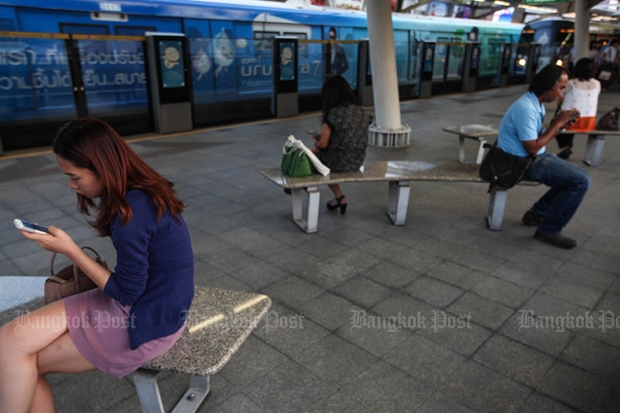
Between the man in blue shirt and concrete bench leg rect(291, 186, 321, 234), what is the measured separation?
1787 millimetres

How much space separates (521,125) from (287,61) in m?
7.95

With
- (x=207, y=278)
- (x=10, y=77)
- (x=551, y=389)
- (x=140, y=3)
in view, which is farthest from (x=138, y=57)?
(x=551, y=389)

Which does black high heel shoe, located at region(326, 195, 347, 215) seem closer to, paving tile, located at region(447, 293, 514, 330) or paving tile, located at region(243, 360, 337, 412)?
paving tile, located at region(447, 293, 514, 330)

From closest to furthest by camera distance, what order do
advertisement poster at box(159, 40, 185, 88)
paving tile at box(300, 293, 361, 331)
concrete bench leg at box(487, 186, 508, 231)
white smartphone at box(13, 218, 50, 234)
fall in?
white smartphone at box(13, 218, 50, 234) → paving tile at box(300, 293, 361, 331) → concrete bench leg at box(487, 186, 508, 231) → advertisement poster at box(159, 40, 185, 88)

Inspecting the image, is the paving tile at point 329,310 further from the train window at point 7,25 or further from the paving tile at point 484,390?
the train window at point 7,25

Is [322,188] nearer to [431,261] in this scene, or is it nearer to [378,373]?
[431,261]

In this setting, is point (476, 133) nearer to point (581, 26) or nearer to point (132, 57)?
point (132, 57)

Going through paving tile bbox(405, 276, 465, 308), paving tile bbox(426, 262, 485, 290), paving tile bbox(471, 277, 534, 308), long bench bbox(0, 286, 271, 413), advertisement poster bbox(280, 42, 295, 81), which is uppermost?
advertisement poster bbox(280, 42, 295, 81)

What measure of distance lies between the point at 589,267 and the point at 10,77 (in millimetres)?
9227

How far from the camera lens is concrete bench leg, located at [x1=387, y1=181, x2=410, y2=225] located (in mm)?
4512

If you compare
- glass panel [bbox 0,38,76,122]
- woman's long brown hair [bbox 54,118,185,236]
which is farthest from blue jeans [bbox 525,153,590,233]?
glass panel [bbox 0,38,76,122]

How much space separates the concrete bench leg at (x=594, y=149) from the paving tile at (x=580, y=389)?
547cm

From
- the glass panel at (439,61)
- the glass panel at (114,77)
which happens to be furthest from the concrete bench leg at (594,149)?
the glass panel at (439,61)

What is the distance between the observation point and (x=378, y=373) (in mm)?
2496
